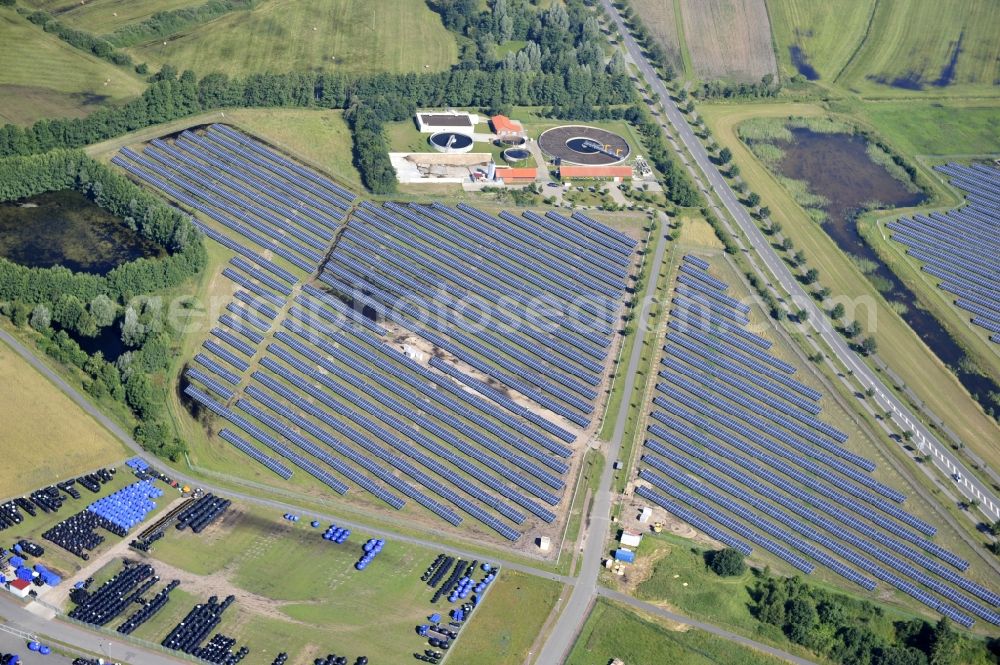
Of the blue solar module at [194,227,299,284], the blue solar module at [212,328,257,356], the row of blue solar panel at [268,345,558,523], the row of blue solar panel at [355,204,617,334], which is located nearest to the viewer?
the row of blue solar panel at [268,345,558,523]

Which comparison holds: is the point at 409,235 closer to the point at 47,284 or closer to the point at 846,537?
the point at 47,284

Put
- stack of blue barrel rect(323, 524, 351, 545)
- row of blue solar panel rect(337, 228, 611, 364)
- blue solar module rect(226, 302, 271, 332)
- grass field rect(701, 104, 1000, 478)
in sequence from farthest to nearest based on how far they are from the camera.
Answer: row of blue solar panel rect(337, 228, 611, 364) < blue solar module rect(226, 302, 271, 332) < grass field rect(701, 104, 1000, 478) < stack of blue barrel rect(323, 524, 351, 545)

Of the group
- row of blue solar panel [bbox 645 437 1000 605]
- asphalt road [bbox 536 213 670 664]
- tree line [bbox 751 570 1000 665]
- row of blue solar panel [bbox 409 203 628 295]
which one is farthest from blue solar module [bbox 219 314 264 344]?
tree line [bbox 751 570 1000 665]

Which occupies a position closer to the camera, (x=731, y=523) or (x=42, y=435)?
(x=42, y=435)

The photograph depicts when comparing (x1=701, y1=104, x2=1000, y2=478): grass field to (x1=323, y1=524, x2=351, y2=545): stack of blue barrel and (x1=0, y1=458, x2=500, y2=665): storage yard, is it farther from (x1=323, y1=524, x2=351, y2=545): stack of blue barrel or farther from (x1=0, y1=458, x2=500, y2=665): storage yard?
Result: (x1=323, y1=524, x2=351, y2=545): stack of blue barrel

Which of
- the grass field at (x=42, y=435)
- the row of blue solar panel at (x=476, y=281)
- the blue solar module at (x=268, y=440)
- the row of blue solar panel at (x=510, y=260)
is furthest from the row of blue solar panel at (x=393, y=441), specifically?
the row of blue solar panel at (x=510, y=260)

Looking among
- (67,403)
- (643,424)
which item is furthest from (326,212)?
(643,424)

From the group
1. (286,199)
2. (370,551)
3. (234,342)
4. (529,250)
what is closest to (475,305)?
(529,250)

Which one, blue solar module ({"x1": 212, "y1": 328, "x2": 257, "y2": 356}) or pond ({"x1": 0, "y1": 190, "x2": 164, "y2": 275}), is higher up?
pond ({"x1": 0, "y1": 190, "x2": 164, "y2": 275})

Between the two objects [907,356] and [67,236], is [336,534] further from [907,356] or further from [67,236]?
[907,356]
